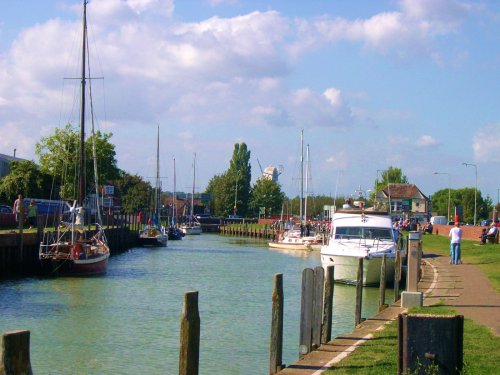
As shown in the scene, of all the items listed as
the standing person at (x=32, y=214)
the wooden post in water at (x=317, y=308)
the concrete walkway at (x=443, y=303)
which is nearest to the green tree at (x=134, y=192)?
the standing person at (x=32, y=214)

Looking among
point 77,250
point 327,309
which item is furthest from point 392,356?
point 77,250

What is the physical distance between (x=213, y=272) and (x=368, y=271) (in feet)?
43.4

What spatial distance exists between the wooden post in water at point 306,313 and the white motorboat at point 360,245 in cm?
1729

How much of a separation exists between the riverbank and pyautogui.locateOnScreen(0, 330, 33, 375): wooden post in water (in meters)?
6.34

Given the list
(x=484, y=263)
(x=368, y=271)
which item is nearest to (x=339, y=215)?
(x=368, y=271)

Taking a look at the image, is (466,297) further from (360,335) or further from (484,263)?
(484,263)

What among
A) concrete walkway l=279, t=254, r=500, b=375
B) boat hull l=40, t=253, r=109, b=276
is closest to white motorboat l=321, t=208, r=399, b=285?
concrete walkway l=279, t=254, r=500, b=375

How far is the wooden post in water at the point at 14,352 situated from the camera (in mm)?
8125

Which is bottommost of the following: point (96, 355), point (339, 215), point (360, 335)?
point (96, 355)

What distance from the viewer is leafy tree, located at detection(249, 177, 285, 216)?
16275cm

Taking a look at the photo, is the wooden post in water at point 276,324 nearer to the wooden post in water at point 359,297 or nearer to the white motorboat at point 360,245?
the wooden post in water at point 359,297

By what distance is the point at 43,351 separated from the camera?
68.6ft

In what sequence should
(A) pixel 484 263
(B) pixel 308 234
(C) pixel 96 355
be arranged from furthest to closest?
(B) pixel 308 234 < (A) pixel 484 263 < (C) pixel 96 355

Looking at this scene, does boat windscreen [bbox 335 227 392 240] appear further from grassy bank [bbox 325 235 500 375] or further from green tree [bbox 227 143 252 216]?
green tree [bbox 227 143 252 216]
